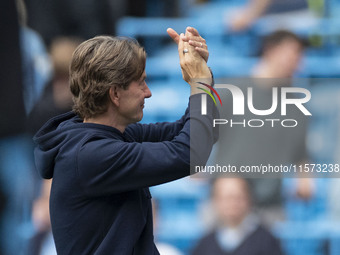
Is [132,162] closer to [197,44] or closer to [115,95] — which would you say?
[115,95]

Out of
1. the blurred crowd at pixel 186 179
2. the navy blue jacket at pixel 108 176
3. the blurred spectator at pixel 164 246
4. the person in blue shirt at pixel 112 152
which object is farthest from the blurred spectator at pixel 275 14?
the navy blue jacket at pixel 108 176

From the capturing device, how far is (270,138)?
353cm

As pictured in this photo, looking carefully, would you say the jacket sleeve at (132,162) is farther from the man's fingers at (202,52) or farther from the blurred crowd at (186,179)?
the blurred crowd at (186,179)

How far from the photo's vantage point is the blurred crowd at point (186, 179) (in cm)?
361

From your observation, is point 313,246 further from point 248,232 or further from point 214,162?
point 214,162

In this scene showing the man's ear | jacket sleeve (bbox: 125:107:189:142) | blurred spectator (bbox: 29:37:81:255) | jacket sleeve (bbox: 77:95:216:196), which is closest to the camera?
jacket sleeve (bbox: 77:95:216:196)

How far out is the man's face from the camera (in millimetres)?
1708

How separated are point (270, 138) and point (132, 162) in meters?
2.11

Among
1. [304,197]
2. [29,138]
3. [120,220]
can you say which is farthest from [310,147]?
[120,220]

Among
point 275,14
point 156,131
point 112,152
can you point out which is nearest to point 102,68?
point 112,152

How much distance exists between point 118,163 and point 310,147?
92.3 inches

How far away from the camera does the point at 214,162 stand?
366 cm

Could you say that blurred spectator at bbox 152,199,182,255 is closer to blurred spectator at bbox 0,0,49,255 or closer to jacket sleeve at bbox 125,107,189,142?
blurred spectator at bbox 0,0,49,255

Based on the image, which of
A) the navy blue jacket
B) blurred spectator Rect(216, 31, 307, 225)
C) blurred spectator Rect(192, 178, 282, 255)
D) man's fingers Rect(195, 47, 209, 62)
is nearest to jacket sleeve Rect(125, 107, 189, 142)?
the navy blue jacket
